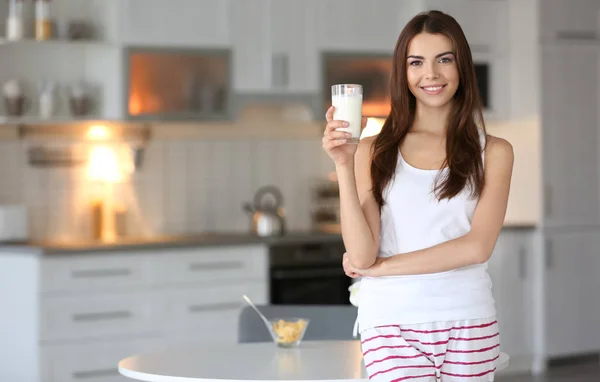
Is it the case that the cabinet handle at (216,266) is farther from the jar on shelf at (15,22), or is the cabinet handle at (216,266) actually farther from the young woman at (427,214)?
the young woman at (427,214)

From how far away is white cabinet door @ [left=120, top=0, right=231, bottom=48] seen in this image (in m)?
5.25

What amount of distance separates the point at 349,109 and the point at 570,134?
451cm

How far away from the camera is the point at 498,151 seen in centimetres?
213

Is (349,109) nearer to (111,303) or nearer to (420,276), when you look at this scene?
(420,276)

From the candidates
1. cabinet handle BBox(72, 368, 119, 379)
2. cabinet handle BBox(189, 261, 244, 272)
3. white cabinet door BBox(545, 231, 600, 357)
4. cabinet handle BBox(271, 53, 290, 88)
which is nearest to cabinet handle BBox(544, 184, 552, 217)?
white cabinet door BBox(545, 231, 600, 357)

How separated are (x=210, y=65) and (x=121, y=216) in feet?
2.89

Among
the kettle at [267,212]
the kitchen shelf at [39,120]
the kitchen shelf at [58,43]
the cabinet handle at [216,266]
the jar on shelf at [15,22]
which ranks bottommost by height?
the cabinet handle at [216,266]

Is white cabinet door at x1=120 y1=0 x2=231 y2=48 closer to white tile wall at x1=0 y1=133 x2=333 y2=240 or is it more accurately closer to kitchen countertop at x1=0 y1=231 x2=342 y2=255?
white tile wall at x1=0 y1=133 x2=333 y2=240

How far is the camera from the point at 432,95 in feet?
Answer: 7.01

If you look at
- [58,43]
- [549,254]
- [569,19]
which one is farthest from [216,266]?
[569,19]

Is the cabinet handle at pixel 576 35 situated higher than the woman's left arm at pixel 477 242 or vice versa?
the cabinet handle at pixel 576 35

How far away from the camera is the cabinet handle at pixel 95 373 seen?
4812mm

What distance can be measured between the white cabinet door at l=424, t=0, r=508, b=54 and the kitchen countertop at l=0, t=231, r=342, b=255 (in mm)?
1450

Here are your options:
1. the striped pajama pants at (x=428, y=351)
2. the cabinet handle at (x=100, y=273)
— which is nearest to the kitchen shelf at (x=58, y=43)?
the cabinet handle at (x=100, y=273)
